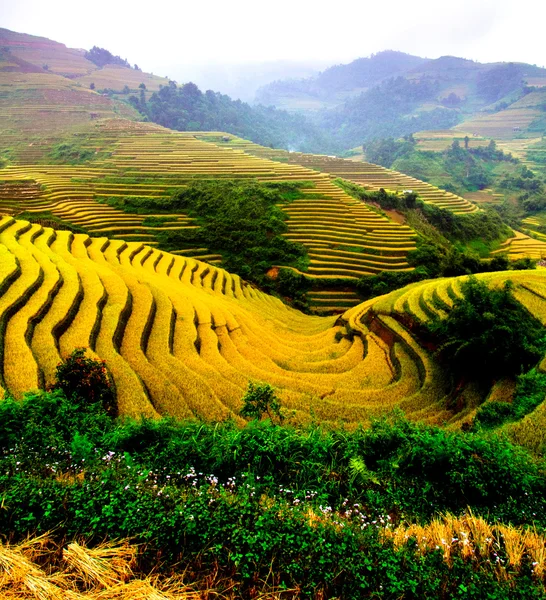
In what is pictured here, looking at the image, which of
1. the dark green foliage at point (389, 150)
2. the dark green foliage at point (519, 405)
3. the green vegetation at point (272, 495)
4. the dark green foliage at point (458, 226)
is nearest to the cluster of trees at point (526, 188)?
the dark green foliage at point (389, 150)

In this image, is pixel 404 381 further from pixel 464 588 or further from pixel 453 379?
pixel 464 588

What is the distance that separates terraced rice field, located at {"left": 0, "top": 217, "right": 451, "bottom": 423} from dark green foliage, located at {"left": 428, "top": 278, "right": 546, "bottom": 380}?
46.3 inches

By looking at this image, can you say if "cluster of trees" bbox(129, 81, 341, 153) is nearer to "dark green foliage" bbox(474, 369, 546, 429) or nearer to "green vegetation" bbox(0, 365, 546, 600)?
"dark green foliage" bbox(474, 369, 546, 429)

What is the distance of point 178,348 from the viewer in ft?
34.2

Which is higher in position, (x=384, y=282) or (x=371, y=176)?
(x=371, y=176)

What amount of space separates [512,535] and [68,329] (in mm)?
10560

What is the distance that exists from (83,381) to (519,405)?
8.17m

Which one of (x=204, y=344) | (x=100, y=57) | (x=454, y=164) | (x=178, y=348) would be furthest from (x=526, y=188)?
(x=100, y=57)

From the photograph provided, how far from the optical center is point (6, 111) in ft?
242

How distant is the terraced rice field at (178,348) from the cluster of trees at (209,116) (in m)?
86.4

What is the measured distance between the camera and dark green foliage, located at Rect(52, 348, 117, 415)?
653 centimetres

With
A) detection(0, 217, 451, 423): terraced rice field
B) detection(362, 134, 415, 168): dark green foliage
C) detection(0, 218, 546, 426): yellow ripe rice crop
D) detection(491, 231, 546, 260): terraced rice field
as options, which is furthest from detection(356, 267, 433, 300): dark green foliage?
detection(362, 134, 415, 168): dark green foliage

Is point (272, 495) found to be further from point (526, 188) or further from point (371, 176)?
point (526, 188)

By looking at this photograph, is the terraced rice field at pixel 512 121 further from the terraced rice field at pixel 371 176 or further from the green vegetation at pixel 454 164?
the terraced rice field at pixel 371 176
